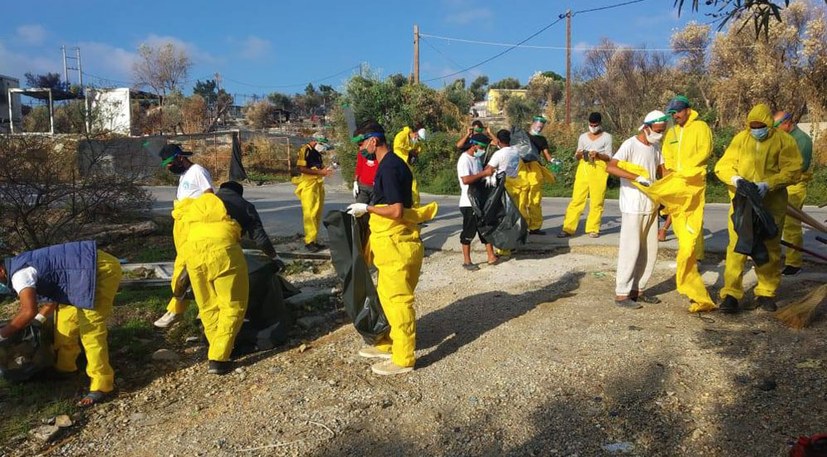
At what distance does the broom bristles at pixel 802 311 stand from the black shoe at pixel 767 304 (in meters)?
0.25

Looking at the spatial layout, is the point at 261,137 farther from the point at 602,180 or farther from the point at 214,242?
the point at 214,242

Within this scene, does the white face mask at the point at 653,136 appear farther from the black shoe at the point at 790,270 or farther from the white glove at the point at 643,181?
the black shoe at the point at 790,270

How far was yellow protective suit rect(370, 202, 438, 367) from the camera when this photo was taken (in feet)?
14.0

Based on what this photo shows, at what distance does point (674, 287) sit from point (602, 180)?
2.51 metres

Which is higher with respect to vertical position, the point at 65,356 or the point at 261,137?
the point at 261,137

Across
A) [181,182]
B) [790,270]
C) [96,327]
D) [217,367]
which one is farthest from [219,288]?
[790,270]

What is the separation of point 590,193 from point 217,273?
5.52m

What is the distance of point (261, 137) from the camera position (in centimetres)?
2755

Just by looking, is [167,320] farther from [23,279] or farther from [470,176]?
[470,176]

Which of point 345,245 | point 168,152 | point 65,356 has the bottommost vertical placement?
point 65,356

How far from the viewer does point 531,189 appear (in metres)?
8.70

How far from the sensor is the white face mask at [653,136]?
5.62 meters

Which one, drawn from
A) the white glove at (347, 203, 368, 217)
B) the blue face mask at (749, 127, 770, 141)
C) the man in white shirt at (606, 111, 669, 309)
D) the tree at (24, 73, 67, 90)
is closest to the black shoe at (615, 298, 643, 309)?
the man in white shirt at (606, 111, 669, 309)

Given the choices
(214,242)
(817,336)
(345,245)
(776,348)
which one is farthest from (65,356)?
(817,336)
